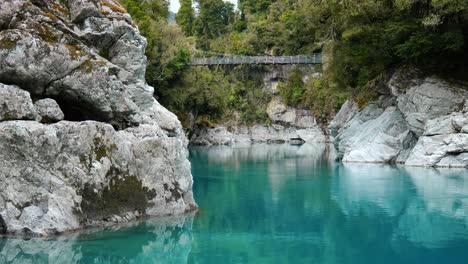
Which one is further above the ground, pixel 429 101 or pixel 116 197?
pixel 429 101

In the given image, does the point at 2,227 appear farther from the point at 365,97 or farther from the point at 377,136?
the point at 365,97

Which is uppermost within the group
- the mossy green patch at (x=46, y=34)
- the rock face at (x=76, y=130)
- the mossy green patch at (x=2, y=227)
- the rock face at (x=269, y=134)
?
the mossy green patch at (x=46, y=34)

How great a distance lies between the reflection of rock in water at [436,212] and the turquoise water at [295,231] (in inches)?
0.9

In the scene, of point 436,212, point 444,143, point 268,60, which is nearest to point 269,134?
point 268,60

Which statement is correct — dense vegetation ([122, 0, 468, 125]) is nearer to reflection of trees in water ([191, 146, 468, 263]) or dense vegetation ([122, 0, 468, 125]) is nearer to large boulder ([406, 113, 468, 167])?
large boulder ([406, 113, 468, 167])

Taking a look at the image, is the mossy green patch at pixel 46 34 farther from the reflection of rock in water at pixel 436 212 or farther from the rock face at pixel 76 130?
the reflection of rock in water at pixel 436 212

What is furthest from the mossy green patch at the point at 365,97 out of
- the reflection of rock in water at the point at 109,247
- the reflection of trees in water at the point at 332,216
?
the reflection of rock in water at the point at 109,247

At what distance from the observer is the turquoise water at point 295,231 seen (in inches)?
399

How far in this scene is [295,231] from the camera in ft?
41.1

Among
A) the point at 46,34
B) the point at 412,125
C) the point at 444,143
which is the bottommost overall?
the point at 444,143

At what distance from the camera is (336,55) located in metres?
35.7

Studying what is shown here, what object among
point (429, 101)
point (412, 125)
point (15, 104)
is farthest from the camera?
point (412, 125)

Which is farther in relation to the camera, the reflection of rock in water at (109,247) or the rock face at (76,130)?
the rock face at (76,130)

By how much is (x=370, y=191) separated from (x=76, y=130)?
11.2 meters
